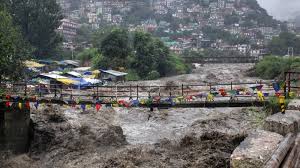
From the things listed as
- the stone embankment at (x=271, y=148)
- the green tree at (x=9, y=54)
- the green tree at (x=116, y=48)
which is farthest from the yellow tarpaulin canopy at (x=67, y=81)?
the stone embankment at (x=271, y=148)

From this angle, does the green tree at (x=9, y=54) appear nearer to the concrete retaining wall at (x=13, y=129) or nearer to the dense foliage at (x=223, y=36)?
the concrete retaining wall at (x=13, y=129)

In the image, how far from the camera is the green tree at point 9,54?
18375 mm

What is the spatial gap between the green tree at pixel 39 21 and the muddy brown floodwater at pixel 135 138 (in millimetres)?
30393

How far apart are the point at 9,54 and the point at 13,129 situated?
11.0ft

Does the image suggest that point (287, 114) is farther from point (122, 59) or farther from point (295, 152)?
point (122, 59)

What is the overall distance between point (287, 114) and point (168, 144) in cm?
920

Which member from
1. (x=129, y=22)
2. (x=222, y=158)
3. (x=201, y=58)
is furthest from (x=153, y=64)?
(x=129, y=22)

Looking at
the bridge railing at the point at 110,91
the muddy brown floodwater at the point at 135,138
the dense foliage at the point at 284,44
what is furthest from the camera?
the dense foliage at the point at 284,44

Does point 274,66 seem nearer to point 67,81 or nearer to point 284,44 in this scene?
point 67,81

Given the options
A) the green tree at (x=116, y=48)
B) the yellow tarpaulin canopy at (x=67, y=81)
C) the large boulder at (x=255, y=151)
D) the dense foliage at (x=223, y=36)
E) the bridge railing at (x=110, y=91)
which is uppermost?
the dense foliage at (x=223, y=36)

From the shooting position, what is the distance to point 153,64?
54.1 meters

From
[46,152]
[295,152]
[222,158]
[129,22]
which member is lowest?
[46,152]

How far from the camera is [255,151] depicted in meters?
7.41

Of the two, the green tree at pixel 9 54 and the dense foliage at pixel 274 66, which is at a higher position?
the green tree at pixel 9 54
